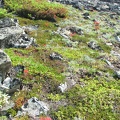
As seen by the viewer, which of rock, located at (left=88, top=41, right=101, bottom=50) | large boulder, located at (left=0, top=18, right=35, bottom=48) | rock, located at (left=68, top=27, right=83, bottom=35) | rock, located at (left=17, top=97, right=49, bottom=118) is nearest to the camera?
rock, located at (left=17, top=97, right=49, bottom=118)

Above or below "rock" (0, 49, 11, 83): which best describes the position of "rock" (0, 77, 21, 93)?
below

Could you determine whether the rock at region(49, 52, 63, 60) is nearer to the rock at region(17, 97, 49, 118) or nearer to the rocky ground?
the rocky ground

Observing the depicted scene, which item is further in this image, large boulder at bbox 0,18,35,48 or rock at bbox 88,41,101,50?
rock at bbox 88,41,101,50

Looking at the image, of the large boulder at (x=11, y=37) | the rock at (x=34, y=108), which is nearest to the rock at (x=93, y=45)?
the large boulder at (x=11, y=37)

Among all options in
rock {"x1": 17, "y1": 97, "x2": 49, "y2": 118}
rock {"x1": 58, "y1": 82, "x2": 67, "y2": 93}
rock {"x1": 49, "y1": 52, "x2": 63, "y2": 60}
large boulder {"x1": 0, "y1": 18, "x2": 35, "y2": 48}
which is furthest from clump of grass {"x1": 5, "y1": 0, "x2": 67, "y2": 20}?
rock {"x1": 17, "y1": 97, "x2": 49, "y2": 118}

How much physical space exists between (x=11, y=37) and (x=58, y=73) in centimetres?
674

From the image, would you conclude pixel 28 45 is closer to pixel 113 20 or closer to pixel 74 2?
pixel 113 20

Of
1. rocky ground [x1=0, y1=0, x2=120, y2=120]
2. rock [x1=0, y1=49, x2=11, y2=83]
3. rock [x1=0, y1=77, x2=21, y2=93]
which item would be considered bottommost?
rocky ground [x1=0, y1=0, x2=120, y2=120]

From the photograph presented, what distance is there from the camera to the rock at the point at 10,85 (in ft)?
60.2

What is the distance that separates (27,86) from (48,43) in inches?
383

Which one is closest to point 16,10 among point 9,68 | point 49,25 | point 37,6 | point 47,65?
point 37,6

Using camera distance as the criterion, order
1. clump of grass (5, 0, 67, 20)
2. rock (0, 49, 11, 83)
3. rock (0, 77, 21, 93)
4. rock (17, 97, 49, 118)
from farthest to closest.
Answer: clump of grass (5, 0, 67, 20) < rock (0, 49, 11, 83) < rock (0, 77, 21, 93) < rock (17, 97, 49, 118)

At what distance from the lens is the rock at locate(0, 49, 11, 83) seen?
18828 mm

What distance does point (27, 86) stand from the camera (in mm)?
19625
